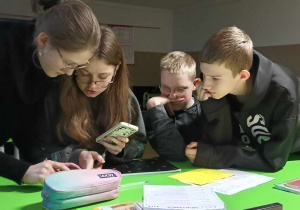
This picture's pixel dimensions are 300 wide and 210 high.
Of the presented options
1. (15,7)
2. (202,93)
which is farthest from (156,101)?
(15,7)

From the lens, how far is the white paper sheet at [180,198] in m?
0.77

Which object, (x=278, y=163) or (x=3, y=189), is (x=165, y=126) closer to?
(x=278, y=163)

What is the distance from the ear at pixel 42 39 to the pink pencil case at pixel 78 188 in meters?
0.41

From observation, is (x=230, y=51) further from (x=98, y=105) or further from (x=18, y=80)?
(x=18, y=80)

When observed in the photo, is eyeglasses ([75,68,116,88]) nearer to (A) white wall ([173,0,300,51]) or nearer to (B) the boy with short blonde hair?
(B) the boy with short blonde hair

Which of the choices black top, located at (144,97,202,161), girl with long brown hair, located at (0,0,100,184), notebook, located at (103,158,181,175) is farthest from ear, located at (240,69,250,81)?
girl with long brown hair, located at (0,0,100,184)

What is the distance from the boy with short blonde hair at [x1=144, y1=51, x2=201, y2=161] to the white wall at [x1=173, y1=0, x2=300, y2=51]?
1247mm

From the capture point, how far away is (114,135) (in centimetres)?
113

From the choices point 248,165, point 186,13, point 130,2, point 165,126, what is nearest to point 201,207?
point 248,165

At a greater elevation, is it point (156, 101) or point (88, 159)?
point (156, 101)

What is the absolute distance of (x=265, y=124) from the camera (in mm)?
1191

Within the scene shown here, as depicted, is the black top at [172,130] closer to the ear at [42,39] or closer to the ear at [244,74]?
the ear at [244,74]

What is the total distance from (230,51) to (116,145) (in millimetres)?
533

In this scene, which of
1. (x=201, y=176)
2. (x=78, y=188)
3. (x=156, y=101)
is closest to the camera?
(x=78, y=188)
